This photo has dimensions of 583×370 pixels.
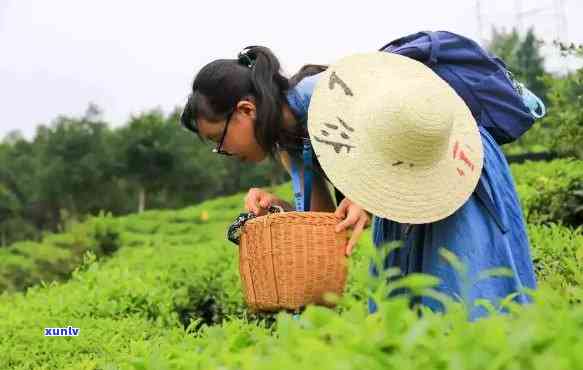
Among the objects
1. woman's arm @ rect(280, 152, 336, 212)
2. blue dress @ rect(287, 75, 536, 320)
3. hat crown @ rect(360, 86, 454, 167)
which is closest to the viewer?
hat crown @ rect(360, 86, 454, 167)

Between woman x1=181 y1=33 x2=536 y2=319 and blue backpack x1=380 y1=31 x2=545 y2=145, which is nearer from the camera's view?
woman x1=181 y1=33 x2=536 y2=319

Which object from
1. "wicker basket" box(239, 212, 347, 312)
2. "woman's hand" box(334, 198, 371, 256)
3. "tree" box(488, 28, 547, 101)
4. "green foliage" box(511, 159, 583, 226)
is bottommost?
"green foliage" box(511, 159, 583, 226)

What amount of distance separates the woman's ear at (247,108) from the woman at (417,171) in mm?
41

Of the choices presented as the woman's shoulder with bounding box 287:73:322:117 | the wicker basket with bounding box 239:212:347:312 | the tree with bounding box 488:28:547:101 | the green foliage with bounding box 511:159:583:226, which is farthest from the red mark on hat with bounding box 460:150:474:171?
the tree with bounding box 488:28:547:101

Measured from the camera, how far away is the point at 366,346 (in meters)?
0.98

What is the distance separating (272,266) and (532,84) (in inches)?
874

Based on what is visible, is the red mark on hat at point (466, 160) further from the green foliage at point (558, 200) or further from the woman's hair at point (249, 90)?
the green foliage at point (558, 200)

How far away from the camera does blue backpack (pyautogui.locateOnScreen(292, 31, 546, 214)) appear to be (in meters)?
2.14

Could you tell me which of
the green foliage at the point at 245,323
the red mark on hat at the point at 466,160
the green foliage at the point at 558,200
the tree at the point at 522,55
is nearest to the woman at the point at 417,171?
the red mark on hat at the point at 466,160

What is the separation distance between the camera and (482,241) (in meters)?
2.03

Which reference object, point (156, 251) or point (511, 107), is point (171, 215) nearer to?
point (156, 251)

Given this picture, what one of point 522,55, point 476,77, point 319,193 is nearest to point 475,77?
point 476,77

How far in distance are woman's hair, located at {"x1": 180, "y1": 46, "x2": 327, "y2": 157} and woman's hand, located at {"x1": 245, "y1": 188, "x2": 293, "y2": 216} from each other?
0.39ft

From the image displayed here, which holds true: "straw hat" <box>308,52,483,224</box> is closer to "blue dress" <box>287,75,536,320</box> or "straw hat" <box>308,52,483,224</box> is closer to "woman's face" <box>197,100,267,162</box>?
"blue dress" <box>287,75,536,320</box>
